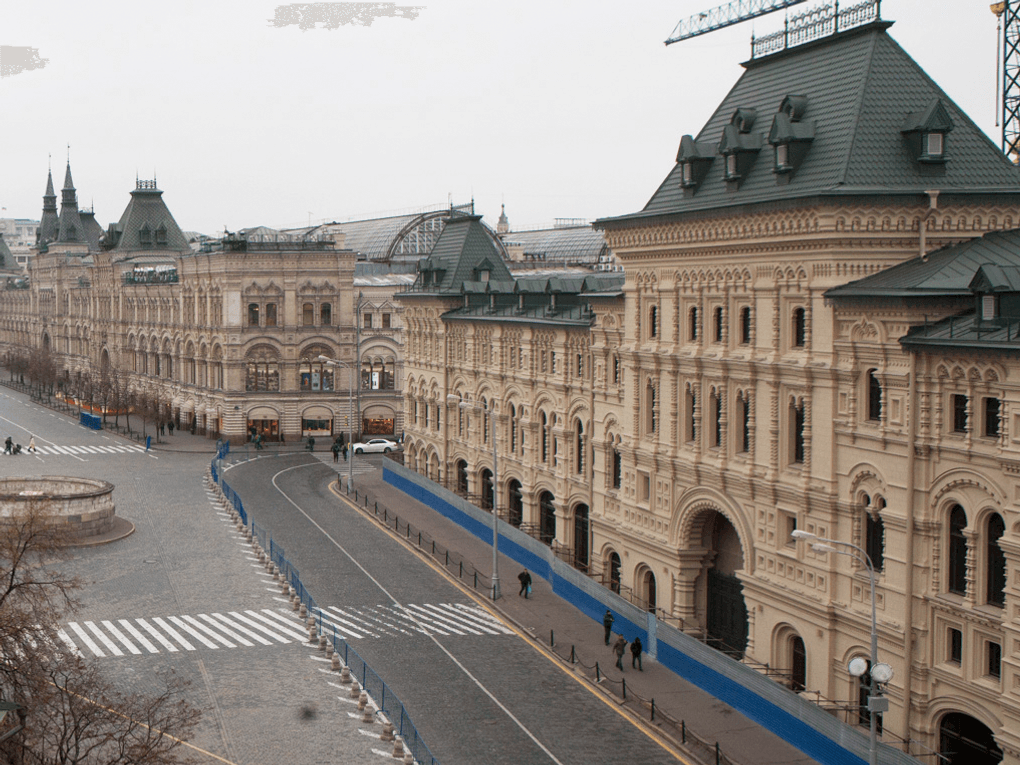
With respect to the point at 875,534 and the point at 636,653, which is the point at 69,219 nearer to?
the point at 636,653

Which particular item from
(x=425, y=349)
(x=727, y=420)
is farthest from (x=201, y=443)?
(x=727, y=420)

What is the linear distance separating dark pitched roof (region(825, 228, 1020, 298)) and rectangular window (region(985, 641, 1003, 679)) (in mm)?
9432

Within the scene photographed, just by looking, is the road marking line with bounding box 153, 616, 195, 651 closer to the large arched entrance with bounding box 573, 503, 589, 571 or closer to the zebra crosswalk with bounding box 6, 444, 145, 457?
the large arched entrance with bounding box 573, 503, 589, 571

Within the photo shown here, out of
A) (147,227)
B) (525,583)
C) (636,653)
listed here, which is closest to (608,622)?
(636,653)

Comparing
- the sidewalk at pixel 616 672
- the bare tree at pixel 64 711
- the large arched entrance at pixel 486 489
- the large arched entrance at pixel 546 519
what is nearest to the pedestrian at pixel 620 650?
the sidewalk at pixel 616 672

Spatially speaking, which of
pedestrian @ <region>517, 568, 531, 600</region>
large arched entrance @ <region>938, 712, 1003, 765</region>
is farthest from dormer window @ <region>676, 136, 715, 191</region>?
large arched entrance @ <region>938, 712, 1003, 765</region>

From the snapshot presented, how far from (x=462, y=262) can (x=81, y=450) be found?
1693 inches

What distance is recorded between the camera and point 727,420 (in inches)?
1721

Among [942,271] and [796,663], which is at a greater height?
[942,271]

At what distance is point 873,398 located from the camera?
3725 centimetres

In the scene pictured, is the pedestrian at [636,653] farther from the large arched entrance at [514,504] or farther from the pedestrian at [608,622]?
the large arched entrance at [514,504]

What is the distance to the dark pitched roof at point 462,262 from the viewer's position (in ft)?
260

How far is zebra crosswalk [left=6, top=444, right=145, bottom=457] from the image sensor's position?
102 meters

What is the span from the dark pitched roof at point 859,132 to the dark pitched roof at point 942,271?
5.66ft
